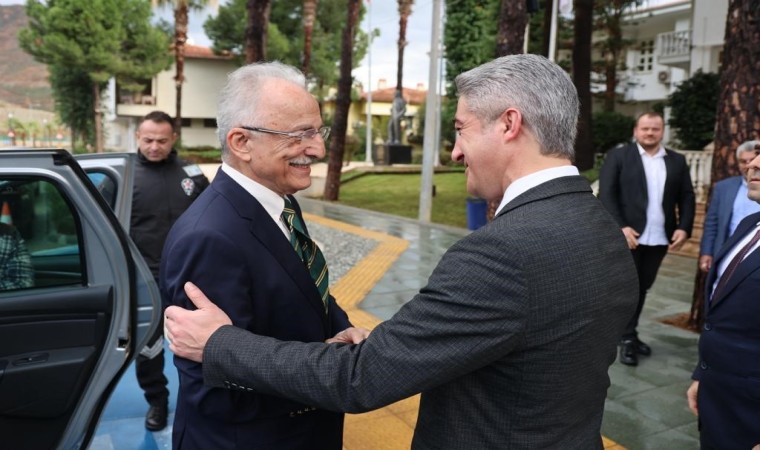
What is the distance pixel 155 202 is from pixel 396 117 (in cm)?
2336

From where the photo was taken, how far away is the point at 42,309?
239 centimetres

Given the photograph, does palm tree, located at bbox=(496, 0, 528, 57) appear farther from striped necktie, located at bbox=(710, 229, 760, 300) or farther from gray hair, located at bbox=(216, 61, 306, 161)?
gray hair, located at bbox=(216, 61, 306, 161)

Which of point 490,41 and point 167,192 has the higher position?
point 490,41

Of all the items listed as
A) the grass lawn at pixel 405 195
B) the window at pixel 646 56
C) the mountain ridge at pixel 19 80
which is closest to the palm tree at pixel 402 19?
the grass lawn at pixel 405 195

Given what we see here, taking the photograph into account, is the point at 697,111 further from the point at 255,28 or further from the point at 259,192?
the point at 259,192

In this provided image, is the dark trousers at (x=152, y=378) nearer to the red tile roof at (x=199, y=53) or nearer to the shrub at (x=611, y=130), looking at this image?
the shrub at (x=611, y=130)

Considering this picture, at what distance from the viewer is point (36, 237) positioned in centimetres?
270

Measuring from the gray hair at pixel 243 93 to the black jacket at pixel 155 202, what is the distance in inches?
98.6

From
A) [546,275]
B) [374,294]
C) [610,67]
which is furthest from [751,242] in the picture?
[610,67]

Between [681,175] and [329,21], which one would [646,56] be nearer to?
[329,21]

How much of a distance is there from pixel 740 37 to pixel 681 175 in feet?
4.48

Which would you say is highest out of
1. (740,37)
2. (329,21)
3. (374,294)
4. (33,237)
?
(329,21)

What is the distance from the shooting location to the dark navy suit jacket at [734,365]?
1974 mm

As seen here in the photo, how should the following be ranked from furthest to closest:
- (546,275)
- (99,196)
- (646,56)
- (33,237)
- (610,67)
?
1. (646,56)
2. (610,67)
3. (33,237)
4. (99,196)
5. (546,275)
